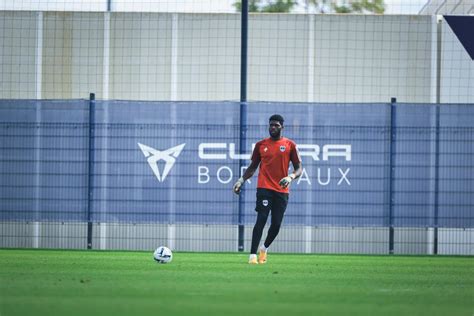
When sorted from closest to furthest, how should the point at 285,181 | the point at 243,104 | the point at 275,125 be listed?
the point at 285,181, the point at 275,125, the point at 243,104

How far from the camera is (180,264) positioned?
44.1 feet

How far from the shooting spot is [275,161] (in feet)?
46.4

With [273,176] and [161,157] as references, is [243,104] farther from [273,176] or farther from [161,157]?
[273,176]

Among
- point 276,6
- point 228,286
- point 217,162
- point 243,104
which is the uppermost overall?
point 276,6

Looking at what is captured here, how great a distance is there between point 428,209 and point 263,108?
3.19 m

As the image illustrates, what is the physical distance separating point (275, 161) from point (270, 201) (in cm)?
55

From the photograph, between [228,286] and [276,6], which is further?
[276,6]

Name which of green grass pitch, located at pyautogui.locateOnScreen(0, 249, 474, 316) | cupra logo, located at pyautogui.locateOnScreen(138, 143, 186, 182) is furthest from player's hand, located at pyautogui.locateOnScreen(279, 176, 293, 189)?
cupra logo, located at pyautogui.locateOnScreen(138, 143, 186, 182)

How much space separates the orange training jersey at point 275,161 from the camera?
46.4ft

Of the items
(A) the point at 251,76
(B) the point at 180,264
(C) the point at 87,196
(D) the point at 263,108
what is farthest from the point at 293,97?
(B) the point at 180,264

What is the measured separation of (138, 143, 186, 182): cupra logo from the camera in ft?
55.5

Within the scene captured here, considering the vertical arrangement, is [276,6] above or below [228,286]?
above

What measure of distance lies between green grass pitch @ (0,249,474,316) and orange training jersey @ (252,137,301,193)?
111 centimetres

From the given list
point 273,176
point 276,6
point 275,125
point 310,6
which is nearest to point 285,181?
point 273,176
